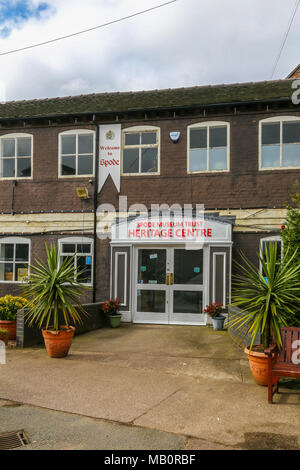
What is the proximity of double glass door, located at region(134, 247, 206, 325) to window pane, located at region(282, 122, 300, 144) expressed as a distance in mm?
4093

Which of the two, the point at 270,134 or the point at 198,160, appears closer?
the point at 270,134

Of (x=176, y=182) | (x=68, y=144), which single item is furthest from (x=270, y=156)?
(x=68, y=144)

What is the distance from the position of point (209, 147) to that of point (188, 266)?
12.0ft

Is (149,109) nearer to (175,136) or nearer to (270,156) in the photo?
(175,136)

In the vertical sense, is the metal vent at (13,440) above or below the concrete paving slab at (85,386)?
above

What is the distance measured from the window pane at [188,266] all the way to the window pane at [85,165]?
12.9ft

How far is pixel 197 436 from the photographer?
4754 mm

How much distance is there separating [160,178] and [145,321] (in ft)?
14.3

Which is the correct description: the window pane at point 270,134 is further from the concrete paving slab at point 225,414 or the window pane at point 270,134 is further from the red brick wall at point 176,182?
the concrete paving slab at point 225,414

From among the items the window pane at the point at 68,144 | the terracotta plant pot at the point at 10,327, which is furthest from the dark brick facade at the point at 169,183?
the terracotta plant pot at the point at 10,327

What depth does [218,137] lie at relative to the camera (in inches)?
496

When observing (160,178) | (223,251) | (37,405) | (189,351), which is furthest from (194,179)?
(37,405)

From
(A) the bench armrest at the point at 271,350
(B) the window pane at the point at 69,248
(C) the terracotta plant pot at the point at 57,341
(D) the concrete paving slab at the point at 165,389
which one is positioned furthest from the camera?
(B) the window pane at the point at 69,248

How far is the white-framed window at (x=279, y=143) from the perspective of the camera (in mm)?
12031
